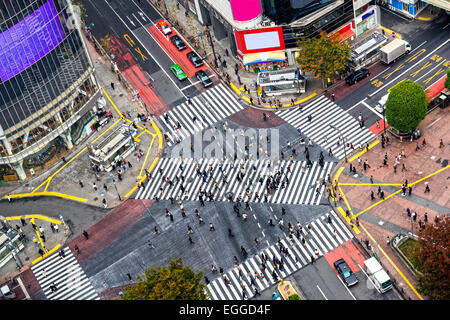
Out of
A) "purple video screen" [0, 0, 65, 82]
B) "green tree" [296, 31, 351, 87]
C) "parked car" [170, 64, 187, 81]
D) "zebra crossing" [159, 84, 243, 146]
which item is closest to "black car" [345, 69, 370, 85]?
"green tree" [296, 31, 351, 87]

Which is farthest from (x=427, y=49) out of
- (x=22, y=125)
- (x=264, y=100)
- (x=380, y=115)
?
(x=22, y=125)

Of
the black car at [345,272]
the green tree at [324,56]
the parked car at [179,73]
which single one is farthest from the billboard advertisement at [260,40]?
the black car at [345,272]

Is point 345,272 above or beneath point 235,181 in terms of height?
beneath

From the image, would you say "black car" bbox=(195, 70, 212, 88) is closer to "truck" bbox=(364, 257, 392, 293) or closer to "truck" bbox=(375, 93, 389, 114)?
"truck" bbox=(375, 93, 389, 114)

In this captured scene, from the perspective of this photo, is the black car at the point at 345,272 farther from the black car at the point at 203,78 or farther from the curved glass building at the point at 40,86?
the curved glass building at the point at 40,86

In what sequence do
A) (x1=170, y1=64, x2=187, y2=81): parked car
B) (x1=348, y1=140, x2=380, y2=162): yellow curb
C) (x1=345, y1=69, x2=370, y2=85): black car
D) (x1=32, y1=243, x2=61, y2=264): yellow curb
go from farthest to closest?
(x1=170, y1=64, x2=187, y2=81): parked car → (x1=345, y1=69, x2=370, y2=85): black car → (x1=348, y1=140, x2=380, y2=162): yellow curb → (x1=32, y1=243, x2=61, y2=264): yellow curb

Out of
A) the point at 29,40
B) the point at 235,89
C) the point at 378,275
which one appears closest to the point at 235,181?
the point at 235,89

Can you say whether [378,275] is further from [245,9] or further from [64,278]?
[245,9]
